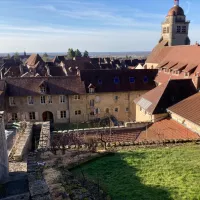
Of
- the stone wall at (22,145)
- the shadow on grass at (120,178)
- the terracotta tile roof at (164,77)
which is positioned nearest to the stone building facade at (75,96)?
the terracotta tile roof at (164,77)

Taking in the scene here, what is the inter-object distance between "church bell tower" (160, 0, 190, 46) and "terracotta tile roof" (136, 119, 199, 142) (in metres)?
31.7

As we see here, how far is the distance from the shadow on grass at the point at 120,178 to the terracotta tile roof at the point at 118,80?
2122 centimetres

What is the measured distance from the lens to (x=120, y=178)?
33.3ft

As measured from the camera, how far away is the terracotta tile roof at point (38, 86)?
104 ft

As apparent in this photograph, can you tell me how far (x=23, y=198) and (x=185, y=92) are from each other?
22.0 m

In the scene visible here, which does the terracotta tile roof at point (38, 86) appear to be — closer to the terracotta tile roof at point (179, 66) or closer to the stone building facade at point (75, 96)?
the stone building facade at point (75, 96)

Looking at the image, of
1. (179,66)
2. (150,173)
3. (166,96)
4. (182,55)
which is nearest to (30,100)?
(166,96)

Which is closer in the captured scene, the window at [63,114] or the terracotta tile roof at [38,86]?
the terracotta tile roof at [38,86]

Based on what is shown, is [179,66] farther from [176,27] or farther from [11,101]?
[11,101]

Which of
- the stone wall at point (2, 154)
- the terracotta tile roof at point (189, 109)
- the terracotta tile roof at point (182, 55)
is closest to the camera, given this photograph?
the stone wall at point (2, 154)

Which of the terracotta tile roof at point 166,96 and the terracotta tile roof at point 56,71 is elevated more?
the terracotta tile roof at point 56,71

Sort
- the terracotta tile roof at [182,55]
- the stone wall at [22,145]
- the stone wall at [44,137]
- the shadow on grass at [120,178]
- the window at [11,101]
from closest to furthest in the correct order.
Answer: the shadow on grass at [120,178] → the stone wall at [22,145] → the stone wall at [44,137] → the window at [11,101] → the terracotta tile roof at [182,55]

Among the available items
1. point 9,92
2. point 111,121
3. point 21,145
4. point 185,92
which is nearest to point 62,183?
point 21,145

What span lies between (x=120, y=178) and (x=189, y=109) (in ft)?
45.6
